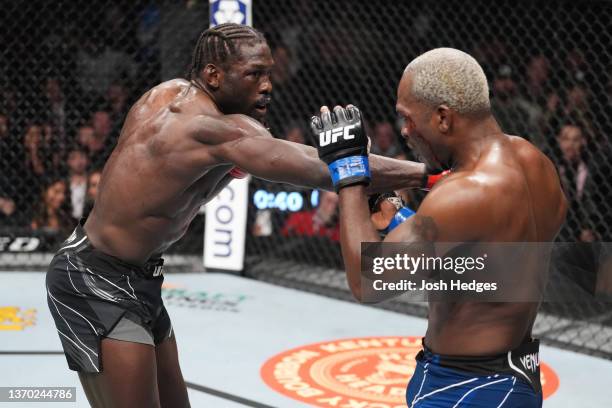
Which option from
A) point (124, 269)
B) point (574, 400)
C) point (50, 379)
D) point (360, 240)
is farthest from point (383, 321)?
point (360, 240)

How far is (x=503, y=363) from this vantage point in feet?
5.13

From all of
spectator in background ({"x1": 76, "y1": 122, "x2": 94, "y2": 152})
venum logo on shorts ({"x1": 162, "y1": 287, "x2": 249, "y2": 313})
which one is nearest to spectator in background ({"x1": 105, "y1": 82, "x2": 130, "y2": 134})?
spectator in background ({"x1": 76, "y1": 122, "x2": 94, "y2": 152})

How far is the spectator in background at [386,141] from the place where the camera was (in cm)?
493

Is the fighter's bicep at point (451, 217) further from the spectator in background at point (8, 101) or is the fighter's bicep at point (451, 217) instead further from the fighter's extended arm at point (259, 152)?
the spectator in background at point (8, 101)

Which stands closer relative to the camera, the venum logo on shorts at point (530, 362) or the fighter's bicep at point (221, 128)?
the venum logo on shorts at point (530, 362)

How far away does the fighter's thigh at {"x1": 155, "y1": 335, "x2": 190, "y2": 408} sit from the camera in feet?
7.08

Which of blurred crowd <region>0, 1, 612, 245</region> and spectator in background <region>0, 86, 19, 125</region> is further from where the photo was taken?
spectator in background <region>0, 86, 19, 125</region>

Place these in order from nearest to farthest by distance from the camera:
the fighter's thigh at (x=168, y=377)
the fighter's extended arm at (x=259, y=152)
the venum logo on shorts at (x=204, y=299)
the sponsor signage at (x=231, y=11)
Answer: the fighter's extended arm at (x=259, y=152)
the fighter's thigh at (x=168, y=377)
the venum logo on shorts at (x=204, y=299)
the sponsor signage at (x=231, y=11)

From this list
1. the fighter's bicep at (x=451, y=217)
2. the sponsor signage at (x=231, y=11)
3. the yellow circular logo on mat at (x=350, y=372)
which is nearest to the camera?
the fighter's bicep at (x=451, y=217)

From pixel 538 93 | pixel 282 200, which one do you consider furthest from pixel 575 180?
pixel 282 200

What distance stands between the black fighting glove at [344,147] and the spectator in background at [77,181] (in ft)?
12.5

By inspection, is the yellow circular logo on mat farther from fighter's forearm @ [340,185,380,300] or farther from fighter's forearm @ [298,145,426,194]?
fighter's forearm @ [340,185,380,300]

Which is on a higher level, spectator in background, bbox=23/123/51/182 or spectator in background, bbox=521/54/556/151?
spectator in background, bbox=521/54/556/151

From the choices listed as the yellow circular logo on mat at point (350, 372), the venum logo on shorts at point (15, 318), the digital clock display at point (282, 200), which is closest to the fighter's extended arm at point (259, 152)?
the yellow circular logo on mat at point (350, 372)
